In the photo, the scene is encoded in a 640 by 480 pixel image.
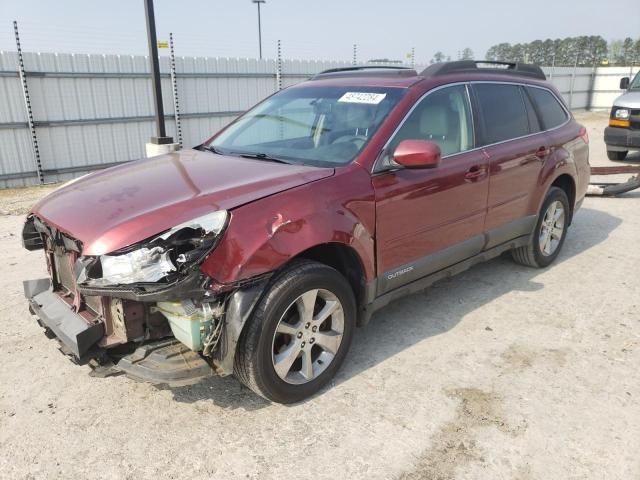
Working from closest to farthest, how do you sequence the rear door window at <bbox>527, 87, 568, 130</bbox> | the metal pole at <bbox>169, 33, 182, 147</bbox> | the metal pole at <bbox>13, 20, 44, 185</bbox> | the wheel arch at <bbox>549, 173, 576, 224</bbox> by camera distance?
the rear door window at <bbox>527, 87, 568, 130</bbox> < the wheel arch at <bbox>549, 173, 576, 224</bbox> < the metal pole at <bbox>13, 20, 44, 185</bbox> < the metal pole at <bbox>169, 33, 182, 147</bbox>

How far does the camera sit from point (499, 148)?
426 cm

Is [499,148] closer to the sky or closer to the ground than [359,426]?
closer to the sky

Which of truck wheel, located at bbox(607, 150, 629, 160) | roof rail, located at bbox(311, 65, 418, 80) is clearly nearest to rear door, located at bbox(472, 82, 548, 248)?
roof rail, located at bbox(311, 65, 418, 80)

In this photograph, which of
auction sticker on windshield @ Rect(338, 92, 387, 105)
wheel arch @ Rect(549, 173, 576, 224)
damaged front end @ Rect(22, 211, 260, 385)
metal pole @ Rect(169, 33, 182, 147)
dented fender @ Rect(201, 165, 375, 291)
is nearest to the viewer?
damaged front end @ Rect(22, 211, 260, 385)

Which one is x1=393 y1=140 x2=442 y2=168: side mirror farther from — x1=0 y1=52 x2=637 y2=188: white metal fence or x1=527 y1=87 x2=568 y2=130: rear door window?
x1=0 y1=52 x2=637 y2=188: white metal fence

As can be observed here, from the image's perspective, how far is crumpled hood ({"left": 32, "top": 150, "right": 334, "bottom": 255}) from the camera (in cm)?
259

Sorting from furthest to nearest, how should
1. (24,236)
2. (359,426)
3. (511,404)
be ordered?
(24,236)
(511,404)
(359,426)

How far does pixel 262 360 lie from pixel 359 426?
25.3 inches

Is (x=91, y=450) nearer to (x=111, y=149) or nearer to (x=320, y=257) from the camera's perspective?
(x=320, y=257)

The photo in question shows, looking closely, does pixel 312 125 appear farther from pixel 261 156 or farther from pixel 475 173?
pixel 475 173

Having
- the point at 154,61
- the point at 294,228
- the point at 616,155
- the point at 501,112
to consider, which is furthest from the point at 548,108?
the point at 616,155

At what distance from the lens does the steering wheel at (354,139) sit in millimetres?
3414

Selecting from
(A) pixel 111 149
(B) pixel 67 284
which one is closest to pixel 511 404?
(B) pixel 67 284

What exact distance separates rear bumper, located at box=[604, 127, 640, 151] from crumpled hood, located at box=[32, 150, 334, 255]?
377 inches
